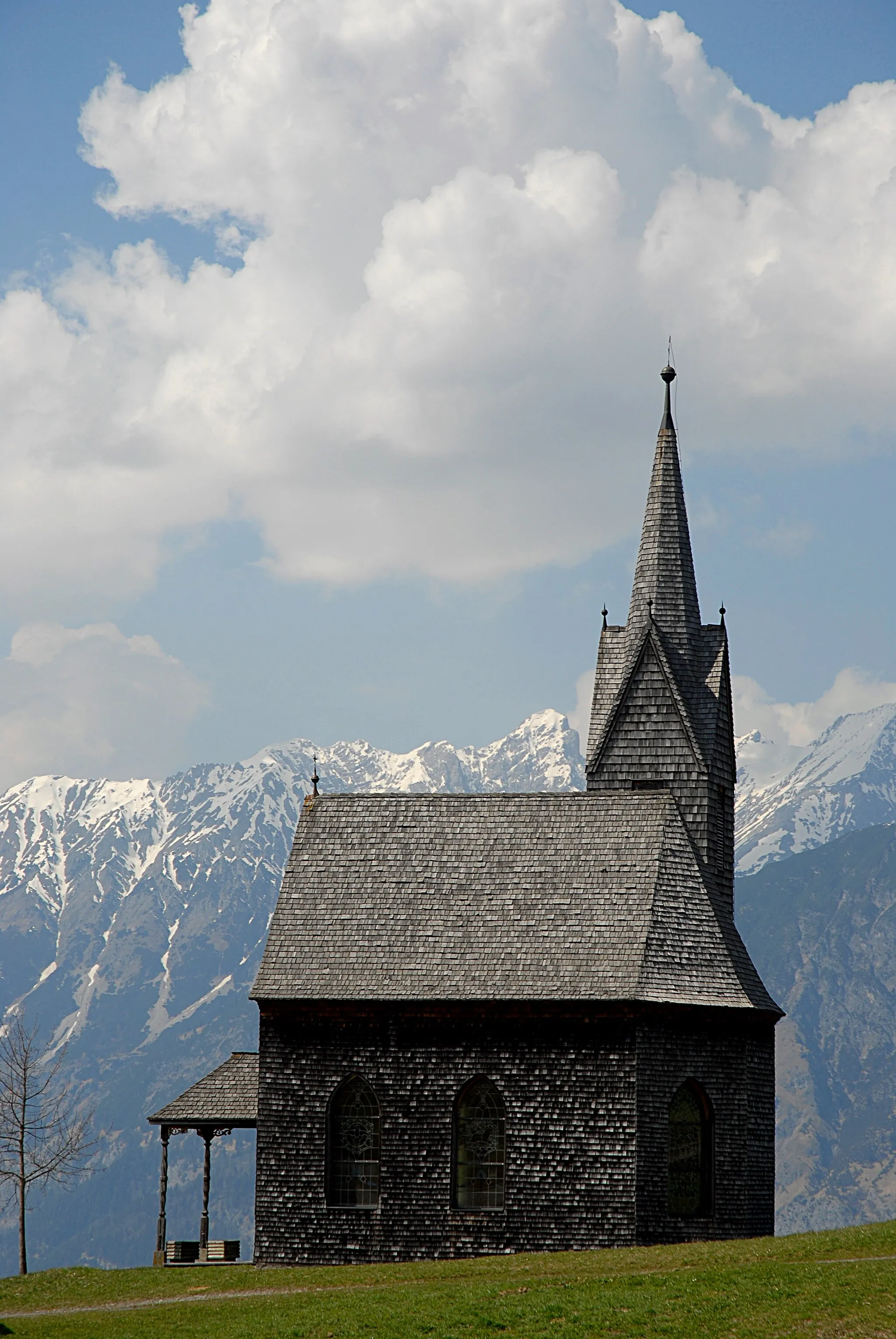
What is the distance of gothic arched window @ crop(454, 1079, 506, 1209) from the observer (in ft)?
139

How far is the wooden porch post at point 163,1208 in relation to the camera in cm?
4759

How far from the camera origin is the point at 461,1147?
140ft

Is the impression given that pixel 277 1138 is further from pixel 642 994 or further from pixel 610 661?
pixel 610 661

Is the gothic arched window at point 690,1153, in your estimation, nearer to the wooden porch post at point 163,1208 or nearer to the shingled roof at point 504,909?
the shingled roof at point 504,909

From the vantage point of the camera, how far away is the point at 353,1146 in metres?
43.6

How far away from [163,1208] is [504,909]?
16.0m

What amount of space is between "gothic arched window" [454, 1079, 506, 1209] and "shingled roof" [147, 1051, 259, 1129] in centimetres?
604

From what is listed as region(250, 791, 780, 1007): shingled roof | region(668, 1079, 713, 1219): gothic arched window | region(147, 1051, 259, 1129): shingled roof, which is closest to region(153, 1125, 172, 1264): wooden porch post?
region(147, 1051, 259, 1129): shingled roof

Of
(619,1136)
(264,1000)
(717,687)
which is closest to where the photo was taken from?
(619,1136)

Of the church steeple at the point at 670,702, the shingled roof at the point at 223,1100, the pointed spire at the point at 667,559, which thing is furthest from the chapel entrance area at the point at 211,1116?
the pointed spire at the point at 667,559

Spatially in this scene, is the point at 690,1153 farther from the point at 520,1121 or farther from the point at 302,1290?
the point at 302,1290

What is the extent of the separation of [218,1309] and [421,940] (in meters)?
12.4

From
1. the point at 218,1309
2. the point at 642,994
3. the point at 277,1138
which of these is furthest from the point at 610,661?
the point at 218,1309

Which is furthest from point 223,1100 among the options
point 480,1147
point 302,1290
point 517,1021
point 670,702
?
point 670,702
